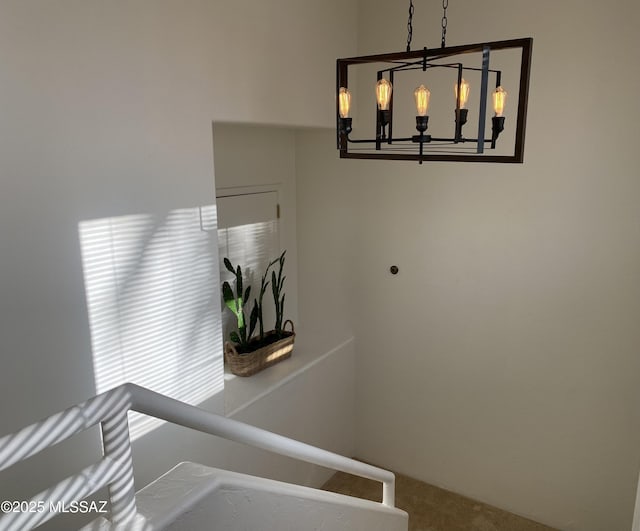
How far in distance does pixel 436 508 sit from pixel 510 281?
1660 millimetres

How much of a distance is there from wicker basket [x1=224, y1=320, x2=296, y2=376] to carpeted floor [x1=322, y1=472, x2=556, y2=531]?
3.62 feet

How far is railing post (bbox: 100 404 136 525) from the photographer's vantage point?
0.89 m

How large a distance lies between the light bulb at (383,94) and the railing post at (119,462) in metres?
1.15

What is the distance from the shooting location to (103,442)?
0.88 m

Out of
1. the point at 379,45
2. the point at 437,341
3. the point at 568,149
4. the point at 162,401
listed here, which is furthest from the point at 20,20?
the point at 437,341

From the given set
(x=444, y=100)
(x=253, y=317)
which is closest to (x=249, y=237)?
(x=253, y=317)

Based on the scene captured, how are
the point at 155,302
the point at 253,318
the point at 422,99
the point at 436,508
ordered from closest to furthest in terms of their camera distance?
the point at 422,99, the point at 155,302, the point at 253,318, the point at 436,508

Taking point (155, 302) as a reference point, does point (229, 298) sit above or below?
below

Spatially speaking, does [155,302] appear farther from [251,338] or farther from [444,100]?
[444,100]

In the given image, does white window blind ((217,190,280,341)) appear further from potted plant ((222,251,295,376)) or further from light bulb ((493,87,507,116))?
light bulb ((493,87,507,116))

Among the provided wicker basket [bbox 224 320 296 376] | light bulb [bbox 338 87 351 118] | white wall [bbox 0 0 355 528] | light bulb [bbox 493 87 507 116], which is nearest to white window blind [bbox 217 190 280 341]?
wicker basket [bbox 224 320 296 376]

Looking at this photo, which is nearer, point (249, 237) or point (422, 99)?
point (422, 99)

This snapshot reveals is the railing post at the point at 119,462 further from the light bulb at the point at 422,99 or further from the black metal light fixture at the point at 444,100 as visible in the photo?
the light bulb at the point at 422,99

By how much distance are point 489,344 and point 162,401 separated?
9.04 feet
